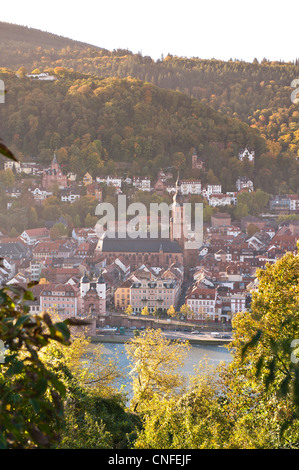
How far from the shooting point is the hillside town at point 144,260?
561 inches

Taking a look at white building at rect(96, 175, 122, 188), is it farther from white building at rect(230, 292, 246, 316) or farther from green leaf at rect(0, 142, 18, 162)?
green leaf at rect(0, 142, 18, 162)

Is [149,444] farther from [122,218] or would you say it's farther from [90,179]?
[90,179]

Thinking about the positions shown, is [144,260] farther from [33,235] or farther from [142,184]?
[142,184]

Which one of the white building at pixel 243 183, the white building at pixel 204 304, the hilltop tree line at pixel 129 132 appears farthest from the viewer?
the hilltop tree line at pixel 129 132

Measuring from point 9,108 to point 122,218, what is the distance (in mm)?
10177

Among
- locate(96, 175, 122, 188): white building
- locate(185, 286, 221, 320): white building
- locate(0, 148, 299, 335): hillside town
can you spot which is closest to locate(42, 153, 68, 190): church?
locate(0, 148, 299, 335): hillside town

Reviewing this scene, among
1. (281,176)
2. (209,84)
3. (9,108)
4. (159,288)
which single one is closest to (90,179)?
(9,108)

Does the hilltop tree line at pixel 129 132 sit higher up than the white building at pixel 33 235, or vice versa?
the hilltop tree line at pixel 129 132

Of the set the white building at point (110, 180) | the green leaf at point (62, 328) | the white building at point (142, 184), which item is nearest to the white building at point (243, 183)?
the white building at point (142, 184)

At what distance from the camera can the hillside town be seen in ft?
46.8

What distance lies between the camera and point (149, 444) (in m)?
2.41

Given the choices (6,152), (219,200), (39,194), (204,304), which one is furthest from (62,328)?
(219,200)

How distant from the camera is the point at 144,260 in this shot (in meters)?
19.1

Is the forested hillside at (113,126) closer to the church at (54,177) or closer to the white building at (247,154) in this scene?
the white building at (247,154)
